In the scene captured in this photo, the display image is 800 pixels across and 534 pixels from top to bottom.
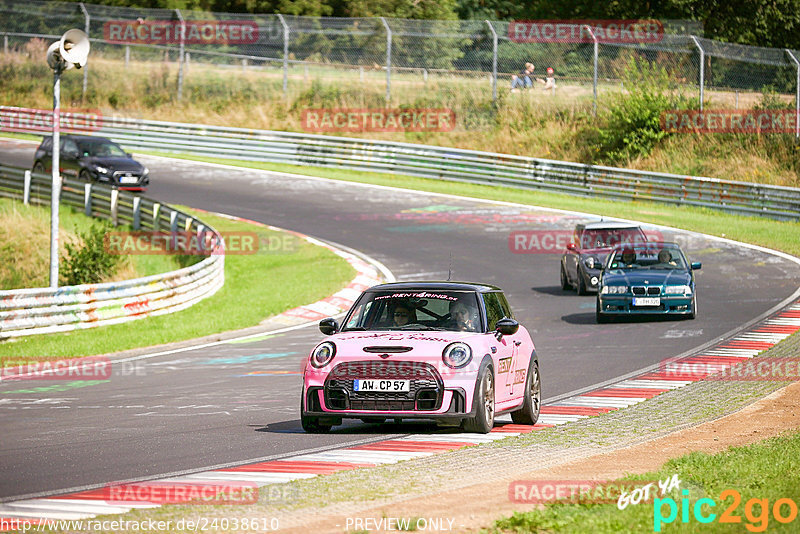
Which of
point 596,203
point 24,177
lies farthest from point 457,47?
point 24,177

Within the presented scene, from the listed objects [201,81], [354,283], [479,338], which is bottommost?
[354,283]

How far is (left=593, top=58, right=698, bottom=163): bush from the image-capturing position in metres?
41.8

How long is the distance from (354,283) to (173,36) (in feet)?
82.5

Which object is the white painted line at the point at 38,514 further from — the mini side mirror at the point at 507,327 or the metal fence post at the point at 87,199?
the metal fence post at the point at 87,199

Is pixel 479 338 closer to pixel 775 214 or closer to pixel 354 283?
pixel 354 283

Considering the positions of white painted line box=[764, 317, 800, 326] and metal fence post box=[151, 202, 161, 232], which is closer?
white painted line box=[764, 317, 800, 326]

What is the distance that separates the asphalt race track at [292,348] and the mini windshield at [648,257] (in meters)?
1.08

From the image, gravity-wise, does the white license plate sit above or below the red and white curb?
above

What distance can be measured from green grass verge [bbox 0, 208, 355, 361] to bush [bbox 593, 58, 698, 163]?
50.9 feet

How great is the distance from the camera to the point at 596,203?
3781 cm

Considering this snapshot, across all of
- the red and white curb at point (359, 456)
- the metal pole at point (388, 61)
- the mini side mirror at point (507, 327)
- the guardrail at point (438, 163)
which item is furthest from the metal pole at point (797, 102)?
the mini side mirror at point (507, 327)

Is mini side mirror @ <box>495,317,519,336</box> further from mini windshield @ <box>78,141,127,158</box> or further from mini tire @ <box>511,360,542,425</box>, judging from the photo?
mini windshield @ <box>78,141,127,158</box>

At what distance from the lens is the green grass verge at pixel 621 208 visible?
32219 mm

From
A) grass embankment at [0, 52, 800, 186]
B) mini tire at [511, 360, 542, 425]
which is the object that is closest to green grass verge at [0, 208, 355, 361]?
mini tire at [511, 360, 542, 425]
